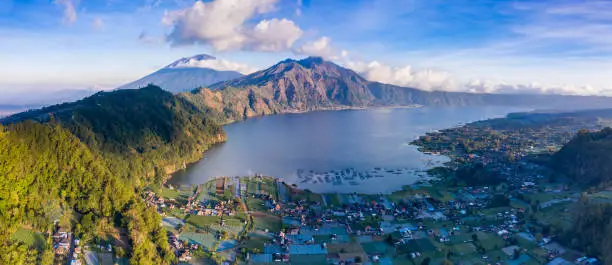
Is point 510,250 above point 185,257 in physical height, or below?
below

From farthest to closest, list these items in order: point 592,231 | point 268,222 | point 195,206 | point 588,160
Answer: point 588,160
point 195,206
point 268,222
point 592,231

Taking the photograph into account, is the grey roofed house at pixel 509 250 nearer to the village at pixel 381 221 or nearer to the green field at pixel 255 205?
the village at pixel 381 221

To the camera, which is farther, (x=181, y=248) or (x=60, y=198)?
(x=181, y=248)

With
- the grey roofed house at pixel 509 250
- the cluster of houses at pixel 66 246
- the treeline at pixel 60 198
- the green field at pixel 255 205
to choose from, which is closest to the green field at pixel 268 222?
the green field at pixel 255 205

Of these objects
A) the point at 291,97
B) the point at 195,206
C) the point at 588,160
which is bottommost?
the point at 195,206

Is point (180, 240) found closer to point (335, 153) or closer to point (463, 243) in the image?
point (463, 243)

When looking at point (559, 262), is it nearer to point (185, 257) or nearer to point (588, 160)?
point (588, 160)

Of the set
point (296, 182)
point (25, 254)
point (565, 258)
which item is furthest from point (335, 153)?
point (25, 254)

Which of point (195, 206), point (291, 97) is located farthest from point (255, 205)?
point (291, 97)

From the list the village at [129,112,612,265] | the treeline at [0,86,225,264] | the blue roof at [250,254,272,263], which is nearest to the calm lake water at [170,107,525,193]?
the village at [129,112,612,265]
